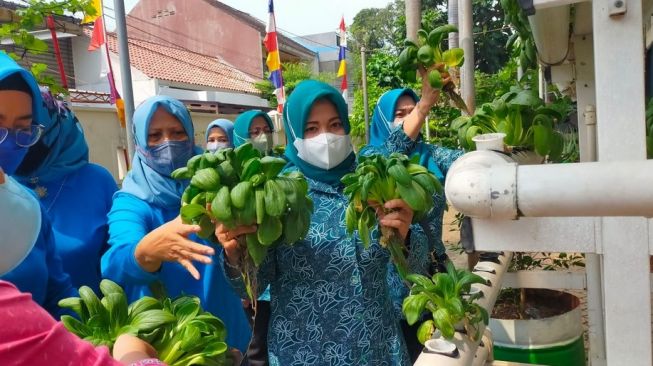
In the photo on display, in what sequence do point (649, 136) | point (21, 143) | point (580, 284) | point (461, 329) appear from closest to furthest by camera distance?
point (461, 329)
point (649, 136)
point (21, 143)
point (580, 284)

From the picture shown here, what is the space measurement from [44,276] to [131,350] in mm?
586

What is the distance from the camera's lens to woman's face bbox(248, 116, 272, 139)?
550 centimetres

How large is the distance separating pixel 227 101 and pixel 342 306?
21.6 meters

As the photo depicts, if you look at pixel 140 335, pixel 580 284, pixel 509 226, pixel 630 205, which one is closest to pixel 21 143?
pixel 140 335

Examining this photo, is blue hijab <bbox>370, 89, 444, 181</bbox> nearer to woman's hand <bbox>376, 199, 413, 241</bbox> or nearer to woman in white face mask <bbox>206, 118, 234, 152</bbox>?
woman's hand <bbox>376, 199, 413, 241</bbox>

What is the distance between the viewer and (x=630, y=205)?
0.83m

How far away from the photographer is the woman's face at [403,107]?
3.43 metres

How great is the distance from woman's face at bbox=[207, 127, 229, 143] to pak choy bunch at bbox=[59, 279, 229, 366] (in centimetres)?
430

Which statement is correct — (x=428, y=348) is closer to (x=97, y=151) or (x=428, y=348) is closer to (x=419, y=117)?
(x=419, y=117)

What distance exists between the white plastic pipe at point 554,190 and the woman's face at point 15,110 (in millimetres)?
1529

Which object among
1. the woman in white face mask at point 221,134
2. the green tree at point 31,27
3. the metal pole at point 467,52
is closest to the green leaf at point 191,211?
the green tree at point 31,27

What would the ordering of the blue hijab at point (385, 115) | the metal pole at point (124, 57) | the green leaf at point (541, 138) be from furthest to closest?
the metal pole at point (124, 57), the blue hijab at point (385, 115), the green leaf at point (541, 138)

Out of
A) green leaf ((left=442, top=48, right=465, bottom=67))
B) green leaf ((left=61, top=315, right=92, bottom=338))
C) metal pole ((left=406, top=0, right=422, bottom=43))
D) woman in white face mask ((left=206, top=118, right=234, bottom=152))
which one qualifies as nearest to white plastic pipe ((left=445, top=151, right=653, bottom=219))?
green leaf ((left=61, top=315, right=92, bottom=338))

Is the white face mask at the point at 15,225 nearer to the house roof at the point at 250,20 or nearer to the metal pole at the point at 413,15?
the metal pole at the point at 413,15
